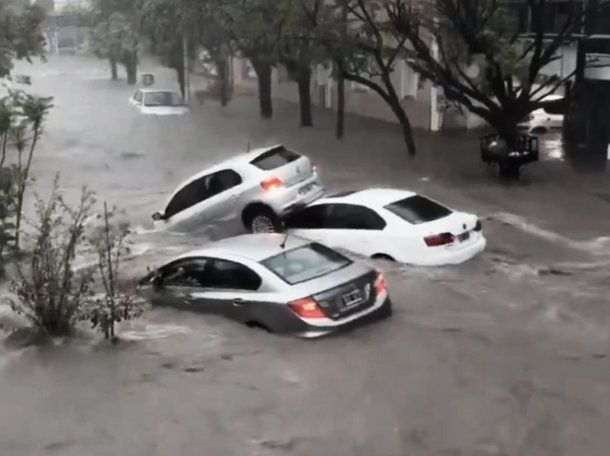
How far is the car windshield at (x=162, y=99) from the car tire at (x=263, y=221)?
2241 cm

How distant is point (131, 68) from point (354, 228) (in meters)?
42.5

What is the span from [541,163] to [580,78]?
2.63 metres

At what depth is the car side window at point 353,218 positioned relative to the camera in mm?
15289

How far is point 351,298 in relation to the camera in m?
11.8

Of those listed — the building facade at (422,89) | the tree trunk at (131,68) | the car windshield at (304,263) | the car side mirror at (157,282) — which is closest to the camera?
the car windshield at (304,263)

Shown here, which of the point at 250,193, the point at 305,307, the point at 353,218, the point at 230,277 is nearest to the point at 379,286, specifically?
the point at 305,307

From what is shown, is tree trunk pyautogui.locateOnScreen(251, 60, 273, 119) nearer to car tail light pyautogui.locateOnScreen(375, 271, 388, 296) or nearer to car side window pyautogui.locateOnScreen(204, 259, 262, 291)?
car side window pyautogui.locateOnScreen(204, 259, 262, 291)

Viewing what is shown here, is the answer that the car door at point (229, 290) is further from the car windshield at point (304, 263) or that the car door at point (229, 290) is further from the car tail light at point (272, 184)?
the car tail light at point (272, 184)

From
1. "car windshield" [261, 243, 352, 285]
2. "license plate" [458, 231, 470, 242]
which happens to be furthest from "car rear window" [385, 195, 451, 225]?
"car windshield" [261, 243, 352, 285]

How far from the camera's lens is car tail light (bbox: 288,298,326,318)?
11531mm

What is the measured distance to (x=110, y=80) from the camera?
61125mm

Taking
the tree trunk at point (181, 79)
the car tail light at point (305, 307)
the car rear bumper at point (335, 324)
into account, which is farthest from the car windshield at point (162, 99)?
the car tail light at point (305, 307)

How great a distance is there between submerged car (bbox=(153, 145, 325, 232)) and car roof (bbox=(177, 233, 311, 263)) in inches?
176

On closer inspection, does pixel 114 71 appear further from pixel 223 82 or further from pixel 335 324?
pixel 335 324
